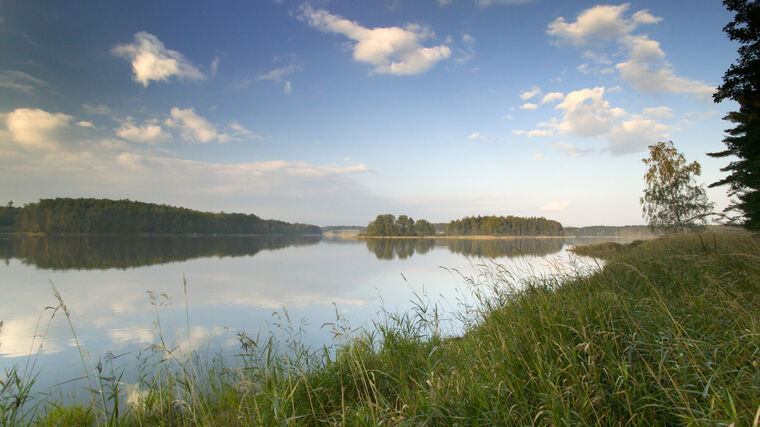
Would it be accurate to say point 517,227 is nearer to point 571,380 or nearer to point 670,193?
point 670,193

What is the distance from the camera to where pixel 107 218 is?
7662cm

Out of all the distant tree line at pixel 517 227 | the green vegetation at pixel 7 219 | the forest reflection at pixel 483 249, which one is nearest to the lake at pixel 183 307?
the forest reflection at pixel 483 249

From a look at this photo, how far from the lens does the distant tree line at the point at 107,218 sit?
7225cm

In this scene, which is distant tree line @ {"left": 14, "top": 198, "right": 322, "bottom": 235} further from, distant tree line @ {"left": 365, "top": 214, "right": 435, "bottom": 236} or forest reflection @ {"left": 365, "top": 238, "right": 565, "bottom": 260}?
forest reflection @ {"left": 365, "top": 238, "right": 565, "bottom": 260}

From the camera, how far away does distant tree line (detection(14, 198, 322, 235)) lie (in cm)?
7225

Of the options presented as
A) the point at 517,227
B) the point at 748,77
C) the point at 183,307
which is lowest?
the point at 183,307

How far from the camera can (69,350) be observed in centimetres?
686

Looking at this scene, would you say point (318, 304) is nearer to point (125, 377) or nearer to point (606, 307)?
point (125, 377)

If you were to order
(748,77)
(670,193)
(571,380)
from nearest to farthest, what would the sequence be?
1. (571,380)
2. (748,77)
3. (670,193)

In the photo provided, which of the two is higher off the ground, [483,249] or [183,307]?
[483,249]

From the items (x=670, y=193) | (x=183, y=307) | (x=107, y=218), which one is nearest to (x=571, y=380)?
(x=183, y=307)

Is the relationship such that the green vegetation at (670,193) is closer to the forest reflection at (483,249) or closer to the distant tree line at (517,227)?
the forest reflection at (483,249)

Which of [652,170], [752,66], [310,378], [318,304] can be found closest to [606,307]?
[310,378]

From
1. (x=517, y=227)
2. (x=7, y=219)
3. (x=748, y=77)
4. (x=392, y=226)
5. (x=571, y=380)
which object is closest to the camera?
(x=571, y=380)
